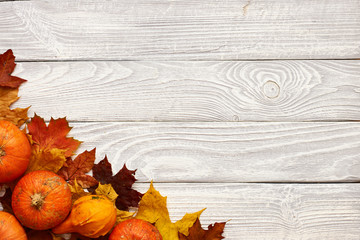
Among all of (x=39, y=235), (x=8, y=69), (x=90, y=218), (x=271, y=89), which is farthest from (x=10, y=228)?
(x=271, y=89)

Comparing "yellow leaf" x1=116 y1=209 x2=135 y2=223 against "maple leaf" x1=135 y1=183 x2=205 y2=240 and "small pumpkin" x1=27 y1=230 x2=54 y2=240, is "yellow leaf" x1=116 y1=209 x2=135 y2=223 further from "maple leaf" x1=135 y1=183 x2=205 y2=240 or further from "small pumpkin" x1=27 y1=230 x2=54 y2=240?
"small pumpkin" x1=27 y1=230 x2=54 y2=240

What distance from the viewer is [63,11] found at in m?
0.94

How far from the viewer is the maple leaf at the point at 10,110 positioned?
0.88 m

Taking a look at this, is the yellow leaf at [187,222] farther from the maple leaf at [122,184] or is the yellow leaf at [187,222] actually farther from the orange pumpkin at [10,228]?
the orange pumpkin at [10,228]

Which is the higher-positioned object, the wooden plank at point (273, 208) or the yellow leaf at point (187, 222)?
the wooden plank at point (273, 208)

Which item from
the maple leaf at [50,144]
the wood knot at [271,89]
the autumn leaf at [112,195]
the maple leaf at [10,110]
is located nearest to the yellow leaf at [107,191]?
the autumn leaf at [112,195]

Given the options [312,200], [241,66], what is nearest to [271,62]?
[241,66]

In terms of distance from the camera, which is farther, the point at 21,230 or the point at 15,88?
the point at 15,88

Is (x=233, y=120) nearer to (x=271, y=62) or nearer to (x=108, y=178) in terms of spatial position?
(x=271, y=62)

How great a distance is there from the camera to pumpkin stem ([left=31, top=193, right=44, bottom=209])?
76 centimetres

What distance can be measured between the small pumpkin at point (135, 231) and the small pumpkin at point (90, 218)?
2cm

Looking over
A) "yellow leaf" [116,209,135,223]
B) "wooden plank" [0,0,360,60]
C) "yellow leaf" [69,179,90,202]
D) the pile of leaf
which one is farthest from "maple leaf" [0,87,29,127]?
"yellow leaf" [116,209,135,223]

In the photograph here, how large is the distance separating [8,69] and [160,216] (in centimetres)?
56

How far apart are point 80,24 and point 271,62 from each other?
54 centimetres
